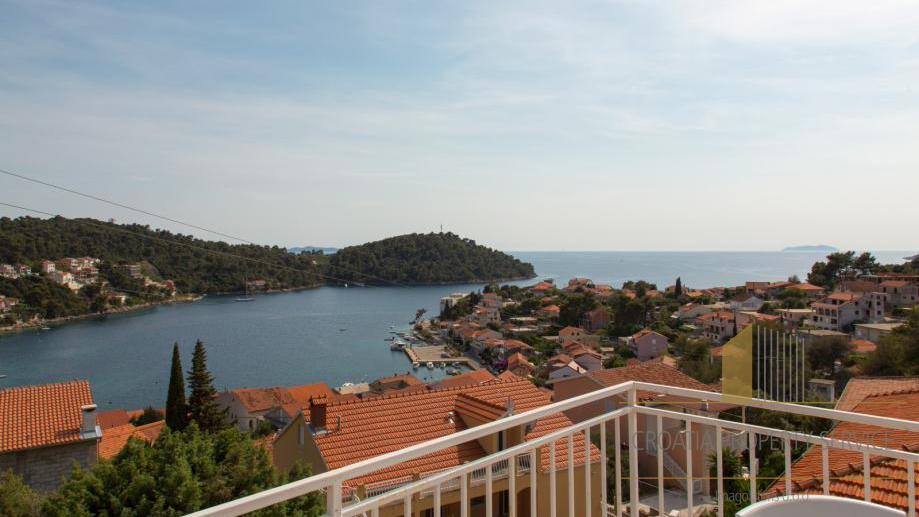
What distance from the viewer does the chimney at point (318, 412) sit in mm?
8047

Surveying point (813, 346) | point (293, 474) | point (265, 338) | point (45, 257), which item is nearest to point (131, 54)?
point (293, 474)

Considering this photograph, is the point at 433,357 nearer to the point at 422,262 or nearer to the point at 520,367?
the point at 520,367

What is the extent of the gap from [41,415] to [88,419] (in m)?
1.20

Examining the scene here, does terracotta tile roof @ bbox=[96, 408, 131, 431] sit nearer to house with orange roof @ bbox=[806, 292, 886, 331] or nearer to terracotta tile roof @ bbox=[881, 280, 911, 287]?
house with orange roof @ bbox=[806, 292, 886, 331]

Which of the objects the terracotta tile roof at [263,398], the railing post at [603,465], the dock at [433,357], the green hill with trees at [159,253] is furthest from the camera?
the green hill with trees at [159,253]

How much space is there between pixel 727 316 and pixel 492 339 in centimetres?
1924

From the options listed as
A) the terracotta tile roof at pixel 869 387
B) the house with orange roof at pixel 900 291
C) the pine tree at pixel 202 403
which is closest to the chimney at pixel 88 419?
the pine tree at pixel 202 403

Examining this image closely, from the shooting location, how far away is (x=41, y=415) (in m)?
11.3

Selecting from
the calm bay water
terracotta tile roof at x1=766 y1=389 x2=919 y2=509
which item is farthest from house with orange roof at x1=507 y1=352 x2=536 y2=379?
terracotta tile roof at x1=766 y1=389 x2=919 y2=509

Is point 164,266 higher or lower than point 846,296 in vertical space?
higher

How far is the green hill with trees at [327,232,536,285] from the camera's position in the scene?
307ft

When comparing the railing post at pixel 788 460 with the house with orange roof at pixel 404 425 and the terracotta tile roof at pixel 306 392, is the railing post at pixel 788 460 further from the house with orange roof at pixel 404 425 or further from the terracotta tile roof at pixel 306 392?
the terracotta tile roof at pixel 306 392

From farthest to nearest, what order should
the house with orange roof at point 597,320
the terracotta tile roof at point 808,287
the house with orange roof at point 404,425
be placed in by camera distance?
the house with orange roof at point 597,320 < the terracotta tile roof at point 808,287 < the house with orange roof at point 404,425

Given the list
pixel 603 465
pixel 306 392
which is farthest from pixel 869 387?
pixel 306 392
